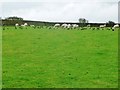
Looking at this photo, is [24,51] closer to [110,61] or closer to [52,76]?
[110,61]

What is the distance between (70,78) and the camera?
15891mm

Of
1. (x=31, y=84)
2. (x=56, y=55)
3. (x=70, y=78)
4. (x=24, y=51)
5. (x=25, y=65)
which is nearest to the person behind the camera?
(x=31, y=84)

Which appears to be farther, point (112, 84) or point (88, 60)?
point (88, 60)

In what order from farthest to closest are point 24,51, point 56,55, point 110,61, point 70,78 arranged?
point 24,51, point 56,55, point 110,61, point 70,78

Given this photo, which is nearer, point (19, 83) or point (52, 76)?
point (19, 83)

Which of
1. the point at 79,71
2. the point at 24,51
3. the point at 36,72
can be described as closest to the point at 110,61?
the point at 79,71

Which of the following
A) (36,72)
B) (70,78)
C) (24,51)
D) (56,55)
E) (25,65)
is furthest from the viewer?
(24,51)

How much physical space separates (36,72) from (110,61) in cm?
547

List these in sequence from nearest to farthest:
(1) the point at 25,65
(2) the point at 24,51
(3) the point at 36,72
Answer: (3) the point at 36,72
(1) the point at 25,65
(2) the point at 24,51

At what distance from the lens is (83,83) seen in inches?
586

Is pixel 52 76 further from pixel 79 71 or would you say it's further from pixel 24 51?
pixel 24 51

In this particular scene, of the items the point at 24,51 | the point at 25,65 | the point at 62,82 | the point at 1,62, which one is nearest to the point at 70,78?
the point at 62,82

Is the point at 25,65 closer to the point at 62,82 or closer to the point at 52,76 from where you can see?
the point at 52,76

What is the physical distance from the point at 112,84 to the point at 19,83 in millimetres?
3739
